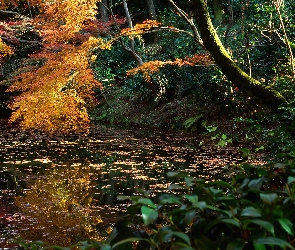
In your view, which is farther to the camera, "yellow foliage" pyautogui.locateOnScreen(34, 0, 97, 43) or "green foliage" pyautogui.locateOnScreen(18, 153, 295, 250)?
"yellow foliage" pyautogui.locateOnScreen(34, 0, 97, 43)

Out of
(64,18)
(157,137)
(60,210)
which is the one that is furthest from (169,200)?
(64,18)

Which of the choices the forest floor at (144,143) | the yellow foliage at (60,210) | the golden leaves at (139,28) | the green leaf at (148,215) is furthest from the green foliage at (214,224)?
the golden leaves at (139,28)

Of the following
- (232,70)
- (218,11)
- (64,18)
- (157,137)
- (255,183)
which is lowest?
(157,137)

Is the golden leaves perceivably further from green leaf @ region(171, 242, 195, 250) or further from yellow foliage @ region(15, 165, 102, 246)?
green leaf @ region(171, 242, 195, 250)

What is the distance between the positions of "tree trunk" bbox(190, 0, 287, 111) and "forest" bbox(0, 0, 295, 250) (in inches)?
0.5

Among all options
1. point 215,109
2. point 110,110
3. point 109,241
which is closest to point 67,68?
point 215,109

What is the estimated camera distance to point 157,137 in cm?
1122

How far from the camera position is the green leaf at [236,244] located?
0.95 metres

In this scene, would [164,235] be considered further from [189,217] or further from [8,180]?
[8,180]

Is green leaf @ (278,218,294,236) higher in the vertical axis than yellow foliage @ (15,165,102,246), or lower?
higher

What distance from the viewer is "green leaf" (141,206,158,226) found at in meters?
1.01

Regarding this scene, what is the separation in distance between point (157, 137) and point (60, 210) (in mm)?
6384

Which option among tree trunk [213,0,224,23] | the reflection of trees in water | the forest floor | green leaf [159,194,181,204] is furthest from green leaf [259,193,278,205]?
tree trunk [213,0,224,23]

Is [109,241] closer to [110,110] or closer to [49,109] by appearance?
[49,109]
